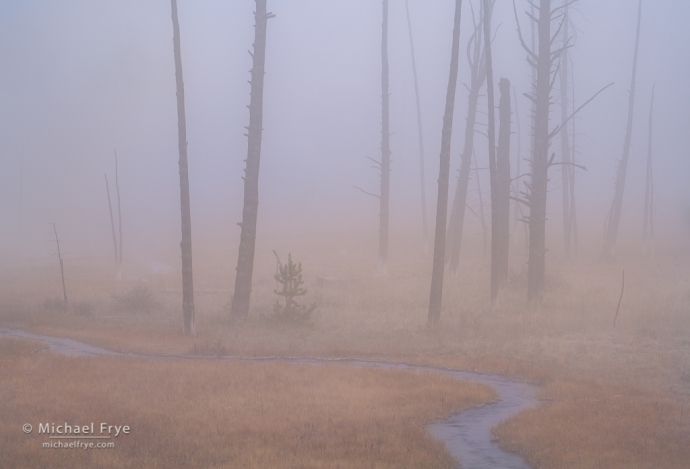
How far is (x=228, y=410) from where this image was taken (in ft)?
30.7

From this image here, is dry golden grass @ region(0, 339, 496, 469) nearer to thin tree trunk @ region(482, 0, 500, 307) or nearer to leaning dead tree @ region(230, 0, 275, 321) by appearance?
leaning dead tree @ region(230, 0, 275, 321)

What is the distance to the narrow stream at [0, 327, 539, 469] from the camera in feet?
Answer: 25.7

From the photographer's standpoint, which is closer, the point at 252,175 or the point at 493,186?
the point at 252,175

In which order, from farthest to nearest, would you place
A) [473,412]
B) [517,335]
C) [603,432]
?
[517,335] → [473,412] → [603,432]

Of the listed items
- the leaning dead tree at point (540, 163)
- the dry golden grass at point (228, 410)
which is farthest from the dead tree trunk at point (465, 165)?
the dry golden grass at point (228, 410)

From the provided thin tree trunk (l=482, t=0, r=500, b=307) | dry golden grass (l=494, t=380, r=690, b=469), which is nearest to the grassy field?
dry golden grass (l=494, t=380, r=690, b=469)

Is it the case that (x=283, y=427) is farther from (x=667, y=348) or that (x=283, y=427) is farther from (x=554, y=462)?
(x=667, y=348)

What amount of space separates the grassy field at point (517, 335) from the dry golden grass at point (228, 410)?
178 centimetres

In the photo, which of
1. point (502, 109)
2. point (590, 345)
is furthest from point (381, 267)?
point (590, 345)

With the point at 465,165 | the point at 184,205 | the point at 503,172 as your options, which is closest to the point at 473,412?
the point at 184,205

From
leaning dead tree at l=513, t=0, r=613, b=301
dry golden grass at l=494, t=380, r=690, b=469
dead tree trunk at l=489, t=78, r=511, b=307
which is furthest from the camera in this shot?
dead tree trunk at l=489, t=78, r=511, b=307

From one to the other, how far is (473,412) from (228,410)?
4.27 meters

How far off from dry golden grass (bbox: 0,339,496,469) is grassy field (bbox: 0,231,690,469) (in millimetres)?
1778

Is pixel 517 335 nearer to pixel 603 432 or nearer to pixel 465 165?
pixel 603 432
